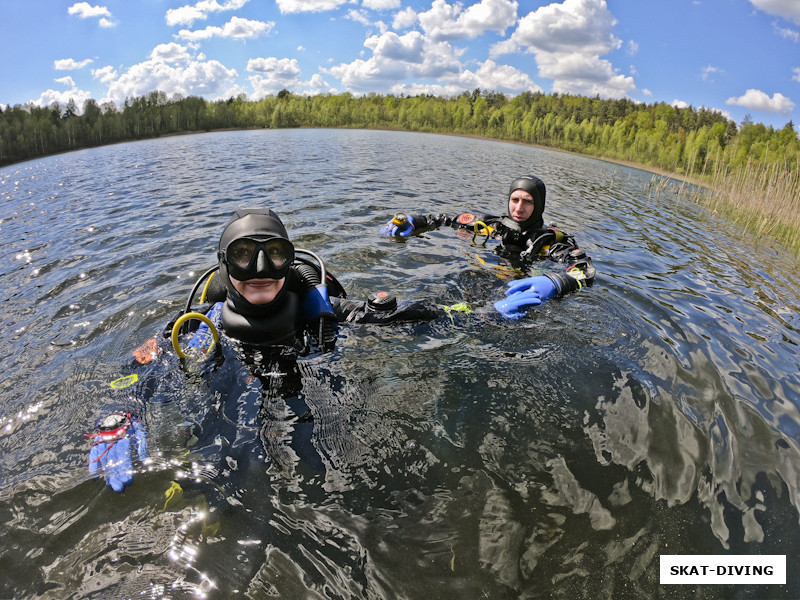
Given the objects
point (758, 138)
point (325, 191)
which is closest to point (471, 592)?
point (325, 191)

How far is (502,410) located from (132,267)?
22.1ft

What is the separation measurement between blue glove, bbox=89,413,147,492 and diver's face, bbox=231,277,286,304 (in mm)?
1256

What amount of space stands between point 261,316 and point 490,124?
9250cm

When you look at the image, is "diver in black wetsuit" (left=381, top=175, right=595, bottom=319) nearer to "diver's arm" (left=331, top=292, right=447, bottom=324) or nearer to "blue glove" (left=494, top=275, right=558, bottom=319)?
"blue glove" (left=494, top=275, right=558, bottom=319)

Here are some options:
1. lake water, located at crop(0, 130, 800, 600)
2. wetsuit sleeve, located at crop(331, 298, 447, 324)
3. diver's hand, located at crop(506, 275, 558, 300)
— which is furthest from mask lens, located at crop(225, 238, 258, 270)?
diver's hand, located at crop(506, 275, 558, 300)

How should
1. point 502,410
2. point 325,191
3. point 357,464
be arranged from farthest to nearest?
point 325,191, point 502,410, point 357,464

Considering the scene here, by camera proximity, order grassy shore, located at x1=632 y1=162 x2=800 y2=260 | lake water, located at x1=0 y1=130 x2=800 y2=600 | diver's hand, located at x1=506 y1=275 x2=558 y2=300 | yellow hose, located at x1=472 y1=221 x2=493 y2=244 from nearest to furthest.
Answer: lake water, located at x1=0 y1=130 x2=800 y2=600
diver's hand, located at x1=506 y1=275 x2=558 y2=300
yellow hose, located at x1=472 y1=221 x2=493 y2=244
grassy shore, located at x1=632 y1=162 x2=800 y2=260

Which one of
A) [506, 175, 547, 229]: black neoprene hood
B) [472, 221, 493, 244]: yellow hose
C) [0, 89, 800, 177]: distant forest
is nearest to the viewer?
[506, 175, 547, 229]: black neoprene hood

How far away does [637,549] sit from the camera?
2256 millimetres

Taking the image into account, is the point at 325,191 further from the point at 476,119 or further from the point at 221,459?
the point at 476,119

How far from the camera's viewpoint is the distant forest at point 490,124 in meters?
44.0

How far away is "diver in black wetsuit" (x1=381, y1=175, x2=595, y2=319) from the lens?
16.3 ft

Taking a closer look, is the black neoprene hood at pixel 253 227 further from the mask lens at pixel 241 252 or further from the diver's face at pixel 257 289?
the diver's face at pixel 257 289

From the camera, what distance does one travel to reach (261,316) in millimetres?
3477
